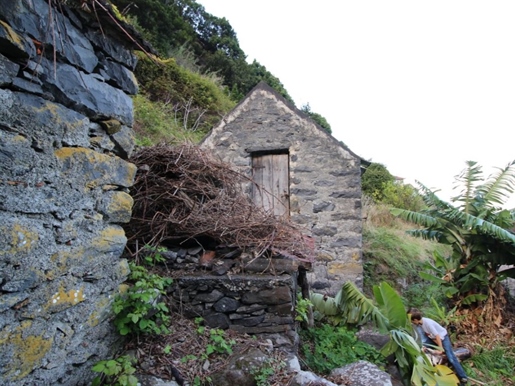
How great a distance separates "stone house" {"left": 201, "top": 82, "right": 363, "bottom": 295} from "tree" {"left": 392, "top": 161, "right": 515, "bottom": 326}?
126 centimetres

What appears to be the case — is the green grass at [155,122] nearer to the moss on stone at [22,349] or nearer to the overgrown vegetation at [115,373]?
the overgrown vegetation at [115,373]

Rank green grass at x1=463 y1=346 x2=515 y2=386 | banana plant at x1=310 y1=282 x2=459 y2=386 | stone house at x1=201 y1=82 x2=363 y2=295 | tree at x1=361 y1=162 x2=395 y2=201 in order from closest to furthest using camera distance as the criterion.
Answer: banana plant at x1=310 y1=282 x2=459 y2=386 < green grass at x1=463 y1=346 x2=515 y2=386 < stone house at x1=201 y1=82 x2=363 y2=295 < tree at x1=361 y1=162 x2=395 y2=201

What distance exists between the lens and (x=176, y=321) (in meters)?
3.05

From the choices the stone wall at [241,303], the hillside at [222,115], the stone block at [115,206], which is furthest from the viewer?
the hillside at [222,115]

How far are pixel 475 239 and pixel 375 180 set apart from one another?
1043cm

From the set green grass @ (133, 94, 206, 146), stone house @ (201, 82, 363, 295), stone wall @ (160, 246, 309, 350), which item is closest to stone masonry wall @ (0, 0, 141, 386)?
stone wall @ (160, 246, 309, 350)

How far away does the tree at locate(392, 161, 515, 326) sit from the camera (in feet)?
20.8

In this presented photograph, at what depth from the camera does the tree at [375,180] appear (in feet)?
53.7

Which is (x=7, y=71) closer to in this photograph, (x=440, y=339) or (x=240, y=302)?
(x=240, y=302)

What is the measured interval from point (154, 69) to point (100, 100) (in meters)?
10.0

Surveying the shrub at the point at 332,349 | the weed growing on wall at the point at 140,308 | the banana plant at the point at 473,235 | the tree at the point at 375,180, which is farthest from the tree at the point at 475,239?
the tree at the point at 375,180

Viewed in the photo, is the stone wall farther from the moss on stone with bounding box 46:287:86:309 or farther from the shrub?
the moss on stone with bounding box 46:287:86:309

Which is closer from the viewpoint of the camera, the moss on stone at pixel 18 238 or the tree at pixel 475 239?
the moss on stone at pixel 18 238

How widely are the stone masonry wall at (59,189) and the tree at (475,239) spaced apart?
6.01 m
